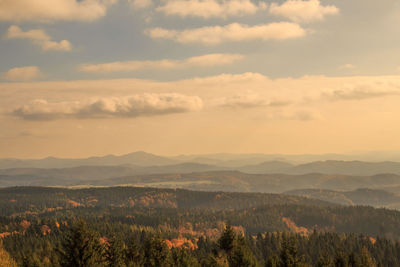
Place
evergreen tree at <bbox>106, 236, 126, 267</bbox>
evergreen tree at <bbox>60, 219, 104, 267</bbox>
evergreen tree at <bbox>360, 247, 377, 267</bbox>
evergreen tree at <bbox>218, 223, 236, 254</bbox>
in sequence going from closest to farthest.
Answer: evergreen tree at <bbox>60, 219, 104, 267</bbox>, evergreen tree at <bbox>218, 223, 236, 254</bbox>, evergreen tree at <bbox>106, 236, 126, 267</bbox>, evergreen tree at <bbox>360, 247, 377, 267</bbox>

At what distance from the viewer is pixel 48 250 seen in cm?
19075

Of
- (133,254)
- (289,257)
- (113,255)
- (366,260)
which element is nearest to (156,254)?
(133,254)

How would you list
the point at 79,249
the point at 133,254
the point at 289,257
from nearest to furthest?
the point at 79,249
the point at 289,257
the point at 133,254

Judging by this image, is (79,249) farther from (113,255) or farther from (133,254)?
(133,254)

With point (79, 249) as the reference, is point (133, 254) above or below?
below

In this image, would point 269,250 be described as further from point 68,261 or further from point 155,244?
point 68,261

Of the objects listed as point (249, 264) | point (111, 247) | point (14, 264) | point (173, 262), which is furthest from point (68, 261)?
point (14, 264)

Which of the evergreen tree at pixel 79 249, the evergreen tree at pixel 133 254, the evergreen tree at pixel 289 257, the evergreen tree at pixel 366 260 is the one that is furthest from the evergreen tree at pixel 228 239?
the evergreen tree at pixel 366 260

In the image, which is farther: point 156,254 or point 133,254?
point 133,254

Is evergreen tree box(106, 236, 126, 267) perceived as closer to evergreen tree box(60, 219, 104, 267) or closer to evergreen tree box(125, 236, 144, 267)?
evergreen tree box(125, 236, 144, 267)

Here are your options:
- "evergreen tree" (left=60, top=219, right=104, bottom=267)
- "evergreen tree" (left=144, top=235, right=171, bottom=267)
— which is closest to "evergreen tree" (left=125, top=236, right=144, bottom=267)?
"evergreen tree" (left=144, top=235, right=171, bottom=267)

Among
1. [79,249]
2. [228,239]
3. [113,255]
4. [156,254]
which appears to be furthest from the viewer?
[156,254]

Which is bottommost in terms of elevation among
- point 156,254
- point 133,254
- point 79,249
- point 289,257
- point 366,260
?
point 366,260

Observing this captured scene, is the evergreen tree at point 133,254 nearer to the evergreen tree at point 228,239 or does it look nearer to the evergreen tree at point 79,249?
the evergreen tree at point 228,239
